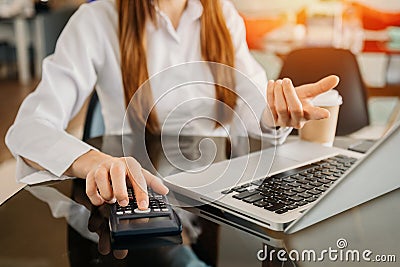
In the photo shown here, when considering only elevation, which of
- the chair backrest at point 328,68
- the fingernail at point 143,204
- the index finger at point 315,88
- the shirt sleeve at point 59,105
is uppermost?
the index finger at point 315,88

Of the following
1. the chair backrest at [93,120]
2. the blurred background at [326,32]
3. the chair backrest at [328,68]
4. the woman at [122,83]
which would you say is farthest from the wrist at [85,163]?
the blurred background at [326,32]

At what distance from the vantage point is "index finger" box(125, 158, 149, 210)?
1.58 feet

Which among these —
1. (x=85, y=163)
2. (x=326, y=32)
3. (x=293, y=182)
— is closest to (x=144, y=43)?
(x=85, y=163)

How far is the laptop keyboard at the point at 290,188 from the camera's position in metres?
0.48

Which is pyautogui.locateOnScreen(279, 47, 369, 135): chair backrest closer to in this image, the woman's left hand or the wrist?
the woman's left hand

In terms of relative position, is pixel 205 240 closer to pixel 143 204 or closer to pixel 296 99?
pixel 143 204

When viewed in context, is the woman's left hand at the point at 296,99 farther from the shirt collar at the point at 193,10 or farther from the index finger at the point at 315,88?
the shirt collar at the point at 193,10

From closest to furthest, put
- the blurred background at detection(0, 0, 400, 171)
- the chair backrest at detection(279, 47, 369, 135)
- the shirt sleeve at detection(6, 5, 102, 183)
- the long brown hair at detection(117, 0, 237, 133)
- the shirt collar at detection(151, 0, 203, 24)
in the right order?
the shirt sleeve at detection(6, 5, 102, 183) → the long brown hair at detection(117, 0, 237, 133) → the shirt collar at detection(151, 0, 203, 24) → the chair backrest at detection(279, 47, 369, 135) → the blurred background at detection(0, 0, 400, 171)

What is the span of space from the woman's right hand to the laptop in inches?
1.0

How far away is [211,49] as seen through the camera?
90cm

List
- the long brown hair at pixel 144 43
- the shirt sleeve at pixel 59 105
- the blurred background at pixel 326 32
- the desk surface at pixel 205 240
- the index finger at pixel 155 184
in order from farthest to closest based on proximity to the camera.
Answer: the blurred background at pixel 326 32 → the long brown hair at pixel 144 43 → the shirt sleeve at pixel 59 105 → the index finger at pixel 155 184 → the desk surface at pixel 205 240

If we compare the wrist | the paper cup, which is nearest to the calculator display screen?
the wrist

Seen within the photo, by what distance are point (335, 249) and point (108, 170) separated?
0.22m

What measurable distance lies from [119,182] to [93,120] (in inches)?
20.2
